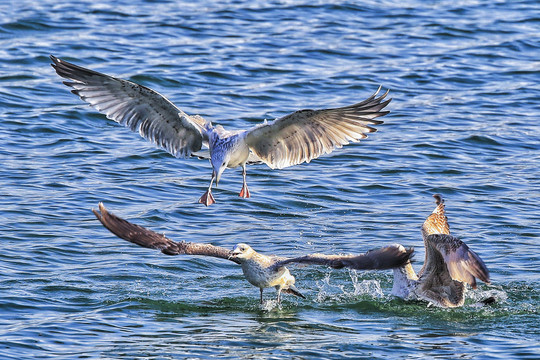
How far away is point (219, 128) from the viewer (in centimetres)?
1069

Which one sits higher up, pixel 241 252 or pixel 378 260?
pixel 378 260

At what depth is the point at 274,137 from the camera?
1047cm

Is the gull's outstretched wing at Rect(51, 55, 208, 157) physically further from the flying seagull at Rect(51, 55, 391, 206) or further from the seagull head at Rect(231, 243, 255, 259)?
the seagull head at Rect(231, 243, 255, 259)

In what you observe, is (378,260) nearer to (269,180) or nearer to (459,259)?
(459,259)

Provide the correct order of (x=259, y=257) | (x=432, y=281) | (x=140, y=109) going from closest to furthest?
(x=259, y=257) → (x=432, y=281) → (x=140, y=109)

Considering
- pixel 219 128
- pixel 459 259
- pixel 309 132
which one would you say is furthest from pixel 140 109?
pixel 459 259

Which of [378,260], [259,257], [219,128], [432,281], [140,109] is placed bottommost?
[432,281]

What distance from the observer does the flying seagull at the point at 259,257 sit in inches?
318

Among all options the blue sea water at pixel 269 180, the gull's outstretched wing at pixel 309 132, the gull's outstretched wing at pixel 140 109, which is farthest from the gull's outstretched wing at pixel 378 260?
the gull's outstretched wing at pixel 140 109

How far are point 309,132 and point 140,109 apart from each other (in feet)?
6.01

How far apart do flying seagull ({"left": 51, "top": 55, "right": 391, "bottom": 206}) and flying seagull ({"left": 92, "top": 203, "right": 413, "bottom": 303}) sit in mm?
1035

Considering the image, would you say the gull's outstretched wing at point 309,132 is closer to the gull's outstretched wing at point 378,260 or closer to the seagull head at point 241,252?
the seagull head at point 241,252

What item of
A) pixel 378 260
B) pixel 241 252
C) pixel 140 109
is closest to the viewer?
pixel 378 260

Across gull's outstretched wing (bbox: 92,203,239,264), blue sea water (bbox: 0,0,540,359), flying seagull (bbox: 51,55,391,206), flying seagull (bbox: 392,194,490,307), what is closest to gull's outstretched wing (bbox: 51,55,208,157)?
flying seagull (bbox: 51,55,391,206)
